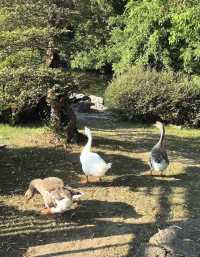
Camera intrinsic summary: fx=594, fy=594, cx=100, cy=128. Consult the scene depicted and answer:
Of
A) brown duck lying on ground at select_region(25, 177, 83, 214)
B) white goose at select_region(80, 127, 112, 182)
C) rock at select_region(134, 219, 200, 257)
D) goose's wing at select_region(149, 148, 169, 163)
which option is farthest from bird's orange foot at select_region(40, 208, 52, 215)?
goose's wing at select_region(149, 148, 169, 163)

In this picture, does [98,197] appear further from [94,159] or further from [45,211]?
[45,211]

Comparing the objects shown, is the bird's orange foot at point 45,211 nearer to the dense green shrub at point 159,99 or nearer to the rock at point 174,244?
the rock at point 174,244

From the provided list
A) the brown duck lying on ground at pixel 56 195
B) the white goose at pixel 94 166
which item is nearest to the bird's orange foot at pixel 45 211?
the brown duck lying on ground at pixel 56 195

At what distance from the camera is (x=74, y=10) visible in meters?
13.8

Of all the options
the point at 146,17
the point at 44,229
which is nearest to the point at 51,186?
the point at 44,229

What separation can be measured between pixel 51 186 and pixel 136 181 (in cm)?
276

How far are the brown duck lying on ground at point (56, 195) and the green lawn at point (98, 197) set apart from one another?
22 centimetres

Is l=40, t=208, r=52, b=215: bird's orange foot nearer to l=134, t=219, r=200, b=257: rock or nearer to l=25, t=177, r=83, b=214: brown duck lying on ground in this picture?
l=25, t=177, r=83, b=214: brown duck lying on ground

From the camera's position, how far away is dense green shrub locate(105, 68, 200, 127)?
64.0 feet

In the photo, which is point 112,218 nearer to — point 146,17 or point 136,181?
point 136,181

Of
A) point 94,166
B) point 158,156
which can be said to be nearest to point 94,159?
point 94,166

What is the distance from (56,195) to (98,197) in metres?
1.61

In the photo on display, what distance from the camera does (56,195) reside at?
923 centimetres

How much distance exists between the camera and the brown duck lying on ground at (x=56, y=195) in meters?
9.13
